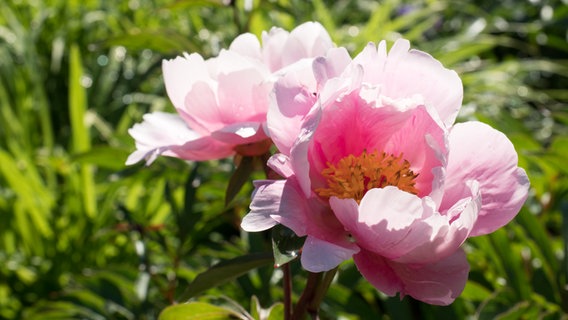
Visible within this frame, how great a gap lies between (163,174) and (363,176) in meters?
0.60

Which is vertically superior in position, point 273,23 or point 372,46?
point 372,46

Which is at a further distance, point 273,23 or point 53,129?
point 53,129

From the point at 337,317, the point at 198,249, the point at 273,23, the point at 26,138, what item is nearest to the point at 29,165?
the point at 26,138

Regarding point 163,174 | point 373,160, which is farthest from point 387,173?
point 163,174

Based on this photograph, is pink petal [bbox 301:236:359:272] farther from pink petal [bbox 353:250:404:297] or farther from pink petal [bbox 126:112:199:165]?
pink petal [bbox 126:112:199:165]

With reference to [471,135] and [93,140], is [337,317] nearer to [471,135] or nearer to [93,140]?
[471,135]

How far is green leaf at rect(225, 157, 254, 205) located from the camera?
0.57 meters

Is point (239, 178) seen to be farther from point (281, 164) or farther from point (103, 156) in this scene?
point (103, 156)

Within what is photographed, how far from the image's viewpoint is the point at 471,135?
0.49 meters

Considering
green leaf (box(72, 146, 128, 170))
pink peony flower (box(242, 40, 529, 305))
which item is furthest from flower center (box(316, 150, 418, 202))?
green leaf (box(72, 146, 128, 170))

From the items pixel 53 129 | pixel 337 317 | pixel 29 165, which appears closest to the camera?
pixel 337 317

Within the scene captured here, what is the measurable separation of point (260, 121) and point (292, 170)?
0.10 meters

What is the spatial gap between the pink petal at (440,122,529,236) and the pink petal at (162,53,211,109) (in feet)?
0.60

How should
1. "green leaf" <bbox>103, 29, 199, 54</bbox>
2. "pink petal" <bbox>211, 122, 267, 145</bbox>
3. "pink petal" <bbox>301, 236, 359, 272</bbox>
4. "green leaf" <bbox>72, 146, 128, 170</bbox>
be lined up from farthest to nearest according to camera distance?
"green leaf" <bbox>72, 146, 128, 170</bbox>, "green leaf" <bbox>103, 29, 199, 54</bbox>, "pink petal" <bbox>211, 122, 267, 145</bbox>, "pink petal" <bbox>301, 236, 359, 272</bbox>
